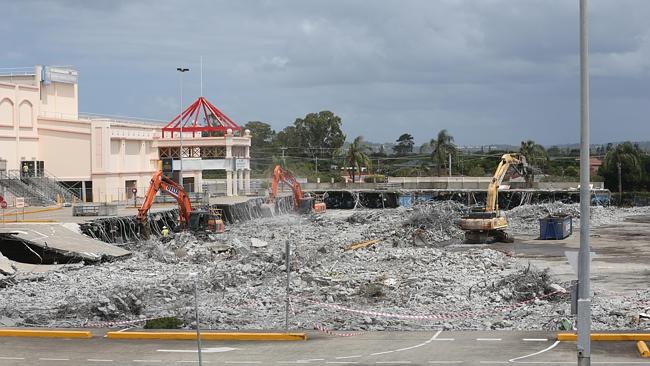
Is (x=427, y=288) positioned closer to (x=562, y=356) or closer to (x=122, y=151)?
(x=562, y=356)

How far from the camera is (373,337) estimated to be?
22.9 m

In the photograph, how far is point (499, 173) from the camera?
2381 inches

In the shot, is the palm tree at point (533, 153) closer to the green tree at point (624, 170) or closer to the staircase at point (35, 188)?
the green tree at point (624, 170)

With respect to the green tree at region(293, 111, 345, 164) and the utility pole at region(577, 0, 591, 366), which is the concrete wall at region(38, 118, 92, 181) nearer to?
the utility pole at region(577, 0, 591, 366)

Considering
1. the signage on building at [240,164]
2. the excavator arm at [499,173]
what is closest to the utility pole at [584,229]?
the excavator arm at [499,173]

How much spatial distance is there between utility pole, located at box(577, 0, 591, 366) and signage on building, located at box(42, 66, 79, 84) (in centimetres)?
7093

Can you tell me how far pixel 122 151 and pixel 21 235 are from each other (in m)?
37.7

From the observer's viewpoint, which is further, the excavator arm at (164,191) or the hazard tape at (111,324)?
the excavator arm at (164,191)

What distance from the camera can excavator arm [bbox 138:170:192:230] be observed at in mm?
57344

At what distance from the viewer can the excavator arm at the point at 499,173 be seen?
58.6 metres

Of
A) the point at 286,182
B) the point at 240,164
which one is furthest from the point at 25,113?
the point at 240,164

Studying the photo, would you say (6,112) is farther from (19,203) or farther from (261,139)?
(261,139)

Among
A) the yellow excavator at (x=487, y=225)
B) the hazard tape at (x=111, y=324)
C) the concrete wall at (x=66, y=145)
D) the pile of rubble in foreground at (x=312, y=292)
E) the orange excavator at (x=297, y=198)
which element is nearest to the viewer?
the hazard tape at (x=111, y=324)

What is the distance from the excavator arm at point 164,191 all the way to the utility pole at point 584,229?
44015 millimetres
